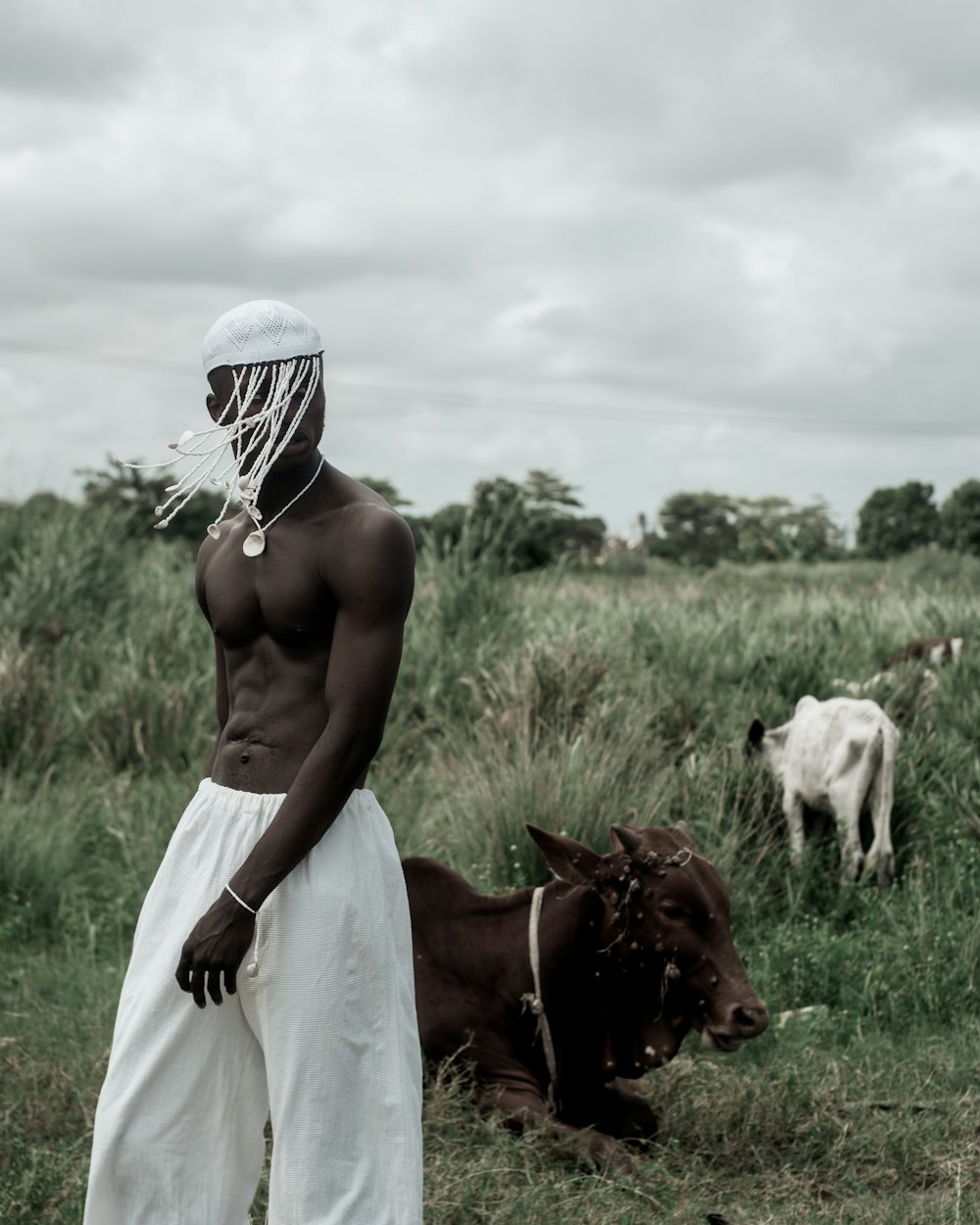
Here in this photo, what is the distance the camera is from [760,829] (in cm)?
720

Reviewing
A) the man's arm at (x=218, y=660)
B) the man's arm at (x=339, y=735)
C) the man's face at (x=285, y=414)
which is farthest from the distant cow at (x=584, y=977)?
the man's face at (x=285, y=414)

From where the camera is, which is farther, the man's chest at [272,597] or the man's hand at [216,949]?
the man's chest at [272,597]

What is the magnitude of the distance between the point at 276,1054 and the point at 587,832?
12.6 feet

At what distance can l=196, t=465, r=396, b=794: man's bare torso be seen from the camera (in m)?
2.79

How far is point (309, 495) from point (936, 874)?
16.7 feet

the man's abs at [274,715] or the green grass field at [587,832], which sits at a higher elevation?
the man's abs at [274,715]

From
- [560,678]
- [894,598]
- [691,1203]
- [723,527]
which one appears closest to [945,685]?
[560,678]

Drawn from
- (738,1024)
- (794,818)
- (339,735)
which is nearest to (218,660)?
(339,735)

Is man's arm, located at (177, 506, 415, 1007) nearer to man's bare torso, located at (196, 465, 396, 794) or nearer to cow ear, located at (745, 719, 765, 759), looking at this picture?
man's bare torso, located at (196, 465, 396, 794)

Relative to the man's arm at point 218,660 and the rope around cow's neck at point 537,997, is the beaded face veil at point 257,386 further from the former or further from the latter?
the rope around cow's neck at point 537,997

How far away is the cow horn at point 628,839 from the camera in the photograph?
13.8ft

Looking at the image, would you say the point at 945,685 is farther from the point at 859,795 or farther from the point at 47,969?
the point at 47,969

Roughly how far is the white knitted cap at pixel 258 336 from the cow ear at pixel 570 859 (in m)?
1.91

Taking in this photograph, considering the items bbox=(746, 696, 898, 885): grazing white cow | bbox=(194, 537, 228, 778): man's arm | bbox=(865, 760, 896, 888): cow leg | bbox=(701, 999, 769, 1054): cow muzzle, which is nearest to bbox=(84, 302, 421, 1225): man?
bbox=(194, 537, 228, 778): man's arm
